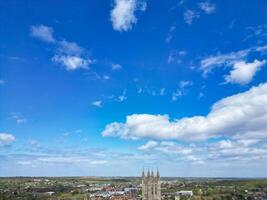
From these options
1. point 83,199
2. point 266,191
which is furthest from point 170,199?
point 266,191

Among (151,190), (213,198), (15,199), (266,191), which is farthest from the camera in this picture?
(266,191)

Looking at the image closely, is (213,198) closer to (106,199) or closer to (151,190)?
(106,199)

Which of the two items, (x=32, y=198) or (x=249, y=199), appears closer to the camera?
(x=32, y=198)

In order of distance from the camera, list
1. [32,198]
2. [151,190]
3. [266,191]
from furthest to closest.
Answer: [266,191] < [32,198] < [151,190]

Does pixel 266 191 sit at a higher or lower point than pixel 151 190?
higher

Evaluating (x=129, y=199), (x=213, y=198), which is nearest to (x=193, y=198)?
(x=213, y=198)

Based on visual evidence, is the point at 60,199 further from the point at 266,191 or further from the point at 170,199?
the point at 266,191
